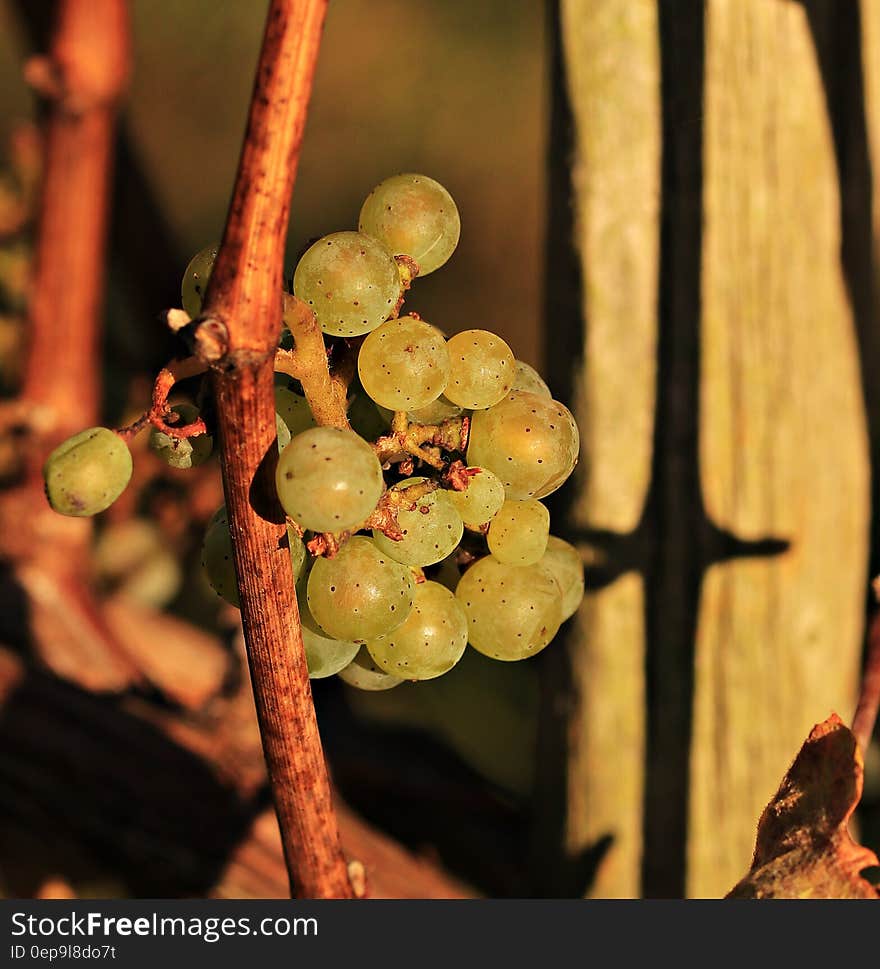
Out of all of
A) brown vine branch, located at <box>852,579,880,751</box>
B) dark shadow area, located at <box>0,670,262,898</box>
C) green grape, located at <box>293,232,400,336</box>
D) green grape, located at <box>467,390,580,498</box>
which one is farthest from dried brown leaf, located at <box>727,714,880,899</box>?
dark shadow area, located at <box>0,670,262,898</box>

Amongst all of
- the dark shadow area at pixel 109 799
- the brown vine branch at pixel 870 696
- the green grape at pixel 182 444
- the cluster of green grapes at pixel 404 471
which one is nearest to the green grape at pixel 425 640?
the cluster of green grapes at pixel 404 471

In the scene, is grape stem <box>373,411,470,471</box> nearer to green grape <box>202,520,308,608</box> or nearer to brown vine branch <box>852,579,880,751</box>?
green grape <box>202,520,308,608</box>

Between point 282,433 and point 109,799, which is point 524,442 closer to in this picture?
point 282,433

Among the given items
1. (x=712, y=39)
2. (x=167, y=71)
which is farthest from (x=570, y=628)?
(x=167, y=71)

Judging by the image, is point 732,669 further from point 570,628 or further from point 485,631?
point 485,631

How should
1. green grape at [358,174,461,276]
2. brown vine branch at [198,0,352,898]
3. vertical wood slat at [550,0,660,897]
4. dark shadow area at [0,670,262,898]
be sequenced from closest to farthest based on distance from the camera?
brown vine branch at [198,0,352,898], green grape at [358,174,461,276], vertical wood slat at [550,0,660,897], dark shadow area at [0,670,262,898]

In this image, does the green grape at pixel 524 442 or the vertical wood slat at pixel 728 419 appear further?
the vertical wood slat at pixel 728 419

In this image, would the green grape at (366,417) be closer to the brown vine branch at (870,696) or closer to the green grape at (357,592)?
the green grape at (357,592)
